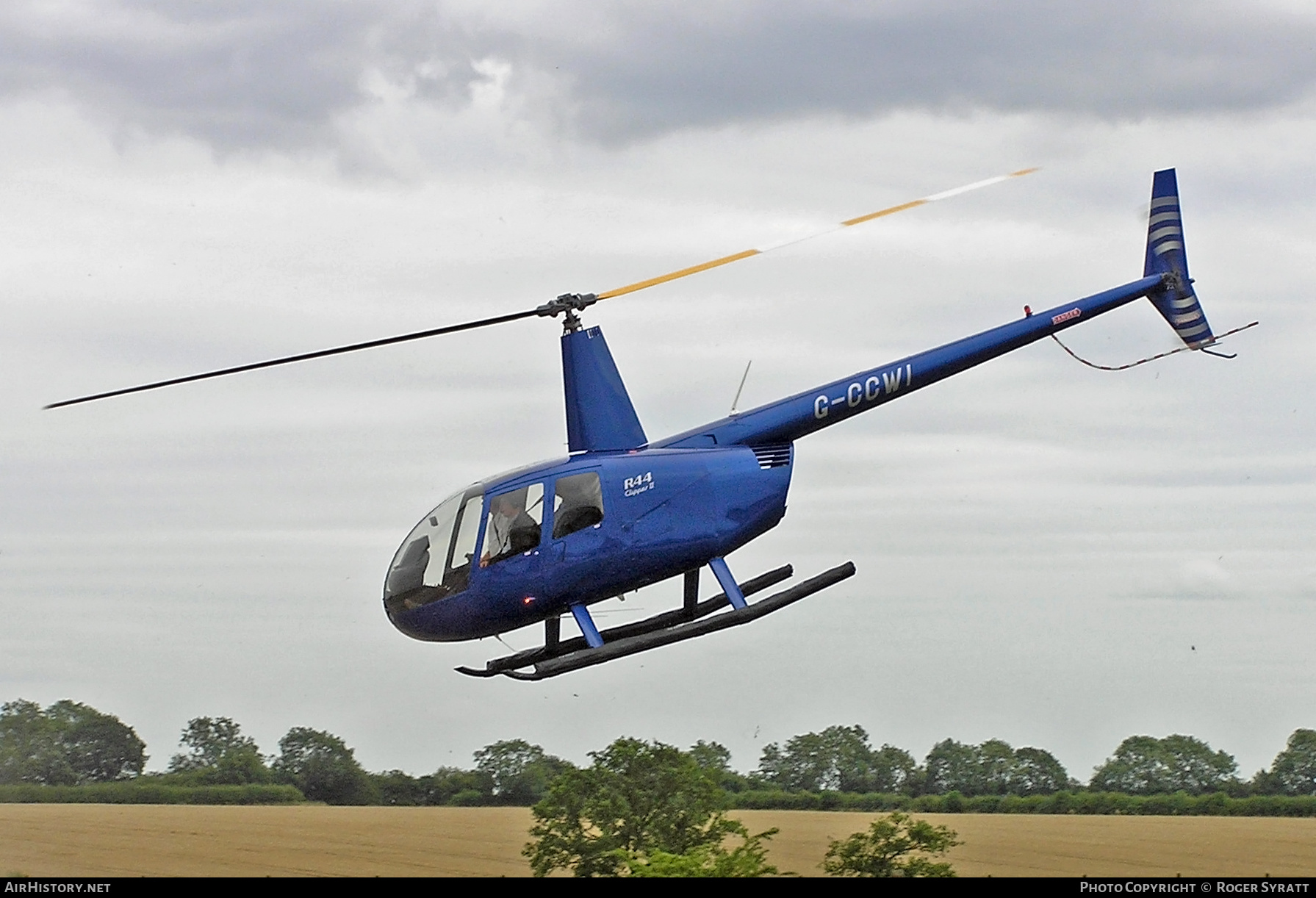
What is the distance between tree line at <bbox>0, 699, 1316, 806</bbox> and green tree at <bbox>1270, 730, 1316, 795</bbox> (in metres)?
0.07

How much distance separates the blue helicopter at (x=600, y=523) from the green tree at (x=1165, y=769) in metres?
50.6

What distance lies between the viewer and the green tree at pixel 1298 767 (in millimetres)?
64625

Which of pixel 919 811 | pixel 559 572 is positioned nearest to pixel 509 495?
pixel 559 572

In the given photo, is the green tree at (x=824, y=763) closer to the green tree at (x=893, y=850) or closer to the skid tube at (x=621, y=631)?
the green tree at (x=893, y=850)

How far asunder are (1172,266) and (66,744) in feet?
160

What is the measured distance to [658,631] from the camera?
1738cm

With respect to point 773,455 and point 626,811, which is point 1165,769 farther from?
point 773,455

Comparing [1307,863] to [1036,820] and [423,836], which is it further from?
[423,836]

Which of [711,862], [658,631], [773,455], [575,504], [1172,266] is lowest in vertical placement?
[711,862]

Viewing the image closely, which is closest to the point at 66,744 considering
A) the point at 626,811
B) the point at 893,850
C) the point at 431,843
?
the point at 431,843

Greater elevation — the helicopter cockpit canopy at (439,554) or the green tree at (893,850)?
the helicopter cockpit canopy at (439,554)

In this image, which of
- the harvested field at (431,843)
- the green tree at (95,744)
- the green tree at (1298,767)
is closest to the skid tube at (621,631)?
the harvested field at (431,843)

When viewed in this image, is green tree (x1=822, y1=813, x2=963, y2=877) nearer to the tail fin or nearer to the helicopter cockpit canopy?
the tail fin

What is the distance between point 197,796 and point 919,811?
28.0 metres
